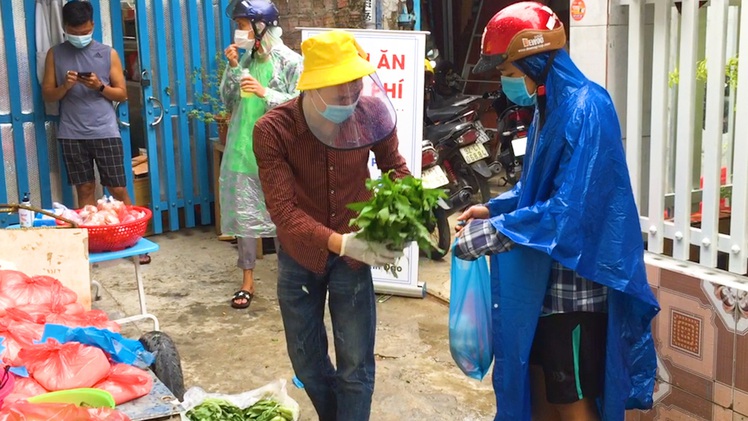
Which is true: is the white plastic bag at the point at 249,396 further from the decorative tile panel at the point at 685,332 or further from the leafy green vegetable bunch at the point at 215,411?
the decorative tile panel at the point at 685,332

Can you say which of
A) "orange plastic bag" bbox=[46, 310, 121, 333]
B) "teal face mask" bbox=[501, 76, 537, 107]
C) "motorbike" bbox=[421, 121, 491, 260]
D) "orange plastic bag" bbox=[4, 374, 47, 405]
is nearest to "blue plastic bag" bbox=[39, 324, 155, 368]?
"orange plastic bag" bbox=[46, 310, 121, 333]

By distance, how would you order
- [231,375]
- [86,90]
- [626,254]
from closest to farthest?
1. [626,254]
2. [231,375]
3. [86,90]

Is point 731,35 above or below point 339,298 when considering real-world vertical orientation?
above

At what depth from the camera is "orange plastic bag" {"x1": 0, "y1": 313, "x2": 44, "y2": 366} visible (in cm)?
291

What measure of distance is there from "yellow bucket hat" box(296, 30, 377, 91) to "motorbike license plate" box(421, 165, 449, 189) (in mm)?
3354

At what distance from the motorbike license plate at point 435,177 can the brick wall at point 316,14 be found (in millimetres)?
1316

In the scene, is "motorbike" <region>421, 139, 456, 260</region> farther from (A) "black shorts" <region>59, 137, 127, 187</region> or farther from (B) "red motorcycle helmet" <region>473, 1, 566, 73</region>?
(B) "red motorcycle helmet" <region>473, 1, 566, 73</region>

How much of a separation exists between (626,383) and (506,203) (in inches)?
31.0

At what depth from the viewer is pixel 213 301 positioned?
5.62 meters

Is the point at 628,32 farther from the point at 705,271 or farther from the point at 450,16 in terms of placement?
the point at 450,16

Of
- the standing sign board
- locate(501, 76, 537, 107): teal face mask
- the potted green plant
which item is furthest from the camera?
the potted green plant

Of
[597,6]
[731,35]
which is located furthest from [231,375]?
[731,35]

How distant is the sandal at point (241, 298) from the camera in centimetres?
547

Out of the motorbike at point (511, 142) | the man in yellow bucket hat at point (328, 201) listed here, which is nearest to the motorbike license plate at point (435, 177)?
the motorbike at point (511, 142)
